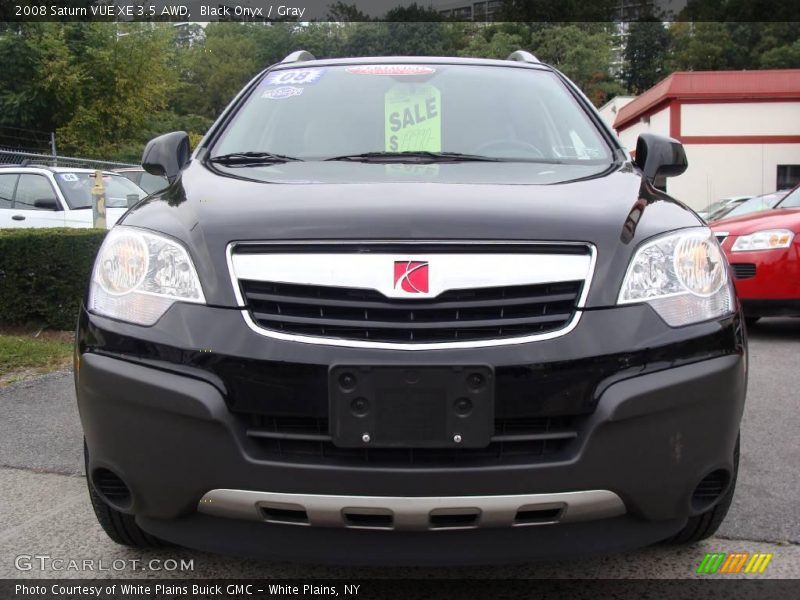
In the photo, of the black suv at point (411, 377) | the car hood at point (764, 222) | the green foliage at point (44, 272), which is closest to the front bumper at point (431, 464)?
the black suv at point (411, 377)

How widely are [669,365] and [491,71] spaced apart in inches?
75.8

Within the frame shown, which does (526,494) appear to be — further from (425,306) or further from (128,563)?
(128,563)

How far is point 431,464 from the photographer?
1.81 meters

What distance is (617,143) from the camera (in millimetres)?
2916

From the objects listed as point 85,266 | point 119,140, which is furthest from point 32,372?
point 119,140

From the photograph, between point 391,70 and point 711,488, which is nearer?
point 711,488

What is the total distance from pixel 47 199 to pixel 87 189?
0.62 meters

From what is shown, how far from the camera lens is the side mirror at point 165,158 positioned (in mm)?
2891

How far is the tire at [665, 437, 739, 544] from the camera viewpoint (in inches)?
89.8

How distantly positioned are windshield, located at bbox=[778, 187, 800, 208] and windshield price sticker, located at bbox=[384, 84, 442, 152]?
4819 millimetres

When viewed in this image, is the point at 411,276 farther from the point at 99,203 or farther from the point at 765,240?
the point at 99,203

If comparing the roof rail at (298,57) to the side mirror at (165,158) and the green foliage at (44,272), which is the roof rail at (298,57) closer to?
the side mirror at (165,158)

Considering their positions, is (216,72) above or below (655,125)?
above

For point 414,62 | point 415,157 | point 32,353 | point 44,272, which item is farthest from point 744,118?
point 415,157
